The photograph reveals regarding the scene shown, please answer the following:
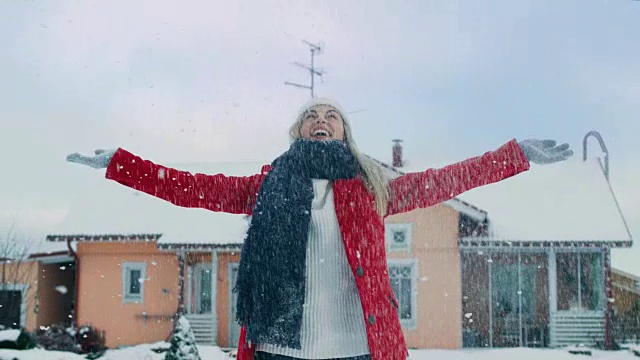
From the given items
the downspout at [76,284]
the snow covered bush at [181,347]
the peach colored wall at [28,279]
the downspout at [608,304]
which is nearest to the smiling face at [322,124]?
the snow covered bush at [181,347]

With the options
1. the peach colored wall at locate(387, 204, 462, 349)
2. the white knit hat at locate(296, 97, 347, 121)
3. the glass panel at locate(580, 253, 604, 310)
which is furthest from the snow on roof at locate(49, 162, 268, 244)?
the white knit hat at locate(296, 97, 347, 121)

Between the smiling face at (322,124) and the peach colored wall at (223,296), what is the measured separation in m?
14.1

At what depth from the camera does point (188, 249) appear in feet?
54.3

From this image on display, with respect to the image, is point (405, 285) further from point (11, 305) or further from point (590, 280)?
point (11, 305)

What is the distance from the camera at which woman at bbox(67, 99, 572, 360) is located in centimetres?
257

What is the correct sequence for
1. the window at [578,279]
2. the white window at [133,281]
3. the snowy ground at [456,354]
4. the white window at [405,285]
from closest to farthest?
the snowy ground at [456,354] < the white window at [405,285] < the window at [578,279] < the white window at [133,281]

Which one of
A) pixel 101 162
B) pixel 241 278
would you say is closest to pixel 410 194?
pixel 241 278

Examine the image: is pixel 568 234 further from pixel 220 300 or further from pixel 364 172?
pixel 364 172

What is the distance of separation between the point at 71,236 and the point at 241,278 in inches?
595

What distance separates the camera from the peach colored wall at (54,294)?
18.3m

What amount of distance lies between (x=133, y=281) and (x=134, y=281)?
3 centimetres

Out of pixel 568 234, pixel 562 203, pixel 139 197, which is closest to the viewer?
pixel 568 234

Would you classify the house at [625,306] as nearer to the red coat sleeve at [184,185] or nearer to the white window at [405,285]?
the white window at [405,285]

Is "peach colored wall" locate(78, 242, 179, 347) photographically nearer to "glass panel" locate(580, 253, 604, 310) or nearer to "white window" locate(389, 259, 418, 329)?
"white window" locate(389, 259, 418, 329)
